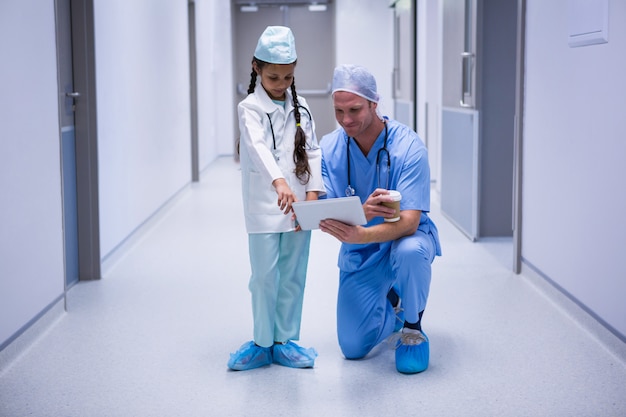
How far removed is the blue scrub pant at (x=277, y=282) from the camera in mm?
2533

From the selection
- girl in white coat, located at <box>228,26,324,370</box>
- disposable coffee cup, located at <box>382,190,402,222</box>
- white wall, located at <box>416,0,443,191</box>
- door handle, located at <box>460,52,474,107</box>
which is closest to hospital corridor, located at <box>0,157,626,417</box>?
girl in white coat, located at <box>228,26,324,370</box>

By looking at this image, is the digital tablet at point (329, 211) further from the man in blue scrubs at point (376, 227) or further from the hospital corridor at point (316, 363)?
the hospital corridor at point (316, 363)

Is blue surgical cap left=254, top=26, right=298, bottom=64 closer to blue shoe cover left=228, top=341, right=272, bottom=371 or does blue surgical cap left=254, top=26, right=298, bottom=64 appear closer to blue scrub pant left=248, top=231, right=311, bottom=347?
blue scrub pant left=248, top=231, right=311, bottom=347

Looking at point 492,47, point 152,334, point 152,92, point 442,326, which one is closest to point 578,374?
point 442,326

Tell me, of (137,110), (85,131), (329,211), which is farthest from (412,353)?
(137,110)

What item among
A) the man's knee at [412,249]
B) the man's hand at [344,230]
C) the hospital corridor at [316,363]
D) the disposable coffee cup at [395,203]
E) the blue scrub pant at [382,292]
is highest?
the disposable coffee cup at [395,203]

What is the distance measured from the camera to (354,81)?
8.20 ft

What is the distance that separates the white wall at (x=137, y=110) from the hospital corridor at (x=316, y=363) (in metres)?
0.54

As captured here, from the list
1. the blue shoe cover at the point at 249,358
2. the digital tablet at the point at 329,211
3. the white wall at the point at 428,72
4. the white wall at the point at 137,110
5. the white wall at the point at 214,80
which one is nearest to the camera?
the digital tablet at the point at 329,211

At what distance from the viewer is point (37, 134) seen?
2982 mm

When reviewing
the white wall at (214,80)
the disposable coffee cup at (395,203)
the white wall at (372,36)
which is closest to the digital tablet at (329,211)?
the disposable coffee cup at (395,203)

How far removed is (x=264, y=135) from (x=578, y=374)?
1.24m

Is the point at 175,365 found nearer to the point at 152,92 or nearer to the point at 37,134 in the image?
the point at 37,134

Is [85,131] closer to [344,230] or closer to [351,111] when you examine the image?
[351,111]
